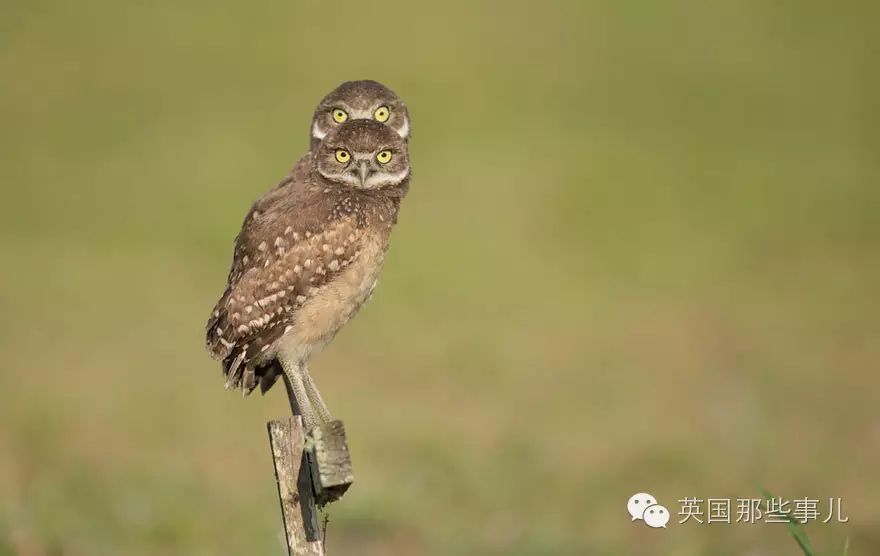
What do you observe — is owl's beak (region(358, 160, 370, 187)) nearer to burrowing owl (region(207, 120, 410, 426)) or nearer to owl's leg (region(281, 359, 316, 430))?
burrowing owl (region(207, 120, 410, 426))

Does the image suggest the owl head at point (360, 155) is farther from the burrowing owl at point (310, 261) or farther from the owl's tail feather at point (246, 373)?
the owl's tail feather at point (246, 373)

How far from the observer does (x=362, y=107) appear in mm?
6941

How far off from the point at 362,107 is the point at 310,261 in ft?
5.10

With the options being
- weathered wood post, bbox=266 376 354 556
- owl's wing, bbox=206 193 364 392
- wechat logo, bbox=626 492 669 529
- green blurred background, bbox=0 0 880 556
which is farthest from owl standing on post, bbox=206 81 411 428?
green blurred background, bbox=0 0 880 556

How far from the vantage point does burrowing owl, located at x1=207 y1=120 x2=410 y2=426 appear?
5.58 metres

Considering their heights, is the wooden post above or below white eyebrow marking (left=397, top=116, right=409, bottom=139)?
below

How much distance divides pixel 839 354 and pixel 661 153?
6.60 metres

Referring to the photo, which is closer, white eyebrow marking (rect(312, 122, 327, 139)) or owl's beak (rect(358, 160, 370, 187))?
owl's beak (rect(358, 160, 370, 187))

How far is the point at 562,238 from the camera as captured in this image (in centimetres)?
1755

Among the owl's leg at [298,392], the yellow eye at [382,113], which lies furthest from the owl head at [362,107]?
the owl's leg at [298,392]

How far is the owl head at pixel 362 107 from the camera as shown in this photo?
22.7 ft

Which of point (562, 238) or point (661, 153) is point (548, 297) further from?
point (661, 153)

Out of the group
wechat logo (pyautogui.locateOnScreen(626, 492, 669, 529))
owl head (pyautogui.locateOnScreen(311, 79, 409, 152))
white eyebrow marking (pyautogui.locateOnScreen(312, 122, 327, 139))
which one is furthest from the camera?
white eyebrow marking (pyautogui.locateOnScreen(312, 122, 327, 139))

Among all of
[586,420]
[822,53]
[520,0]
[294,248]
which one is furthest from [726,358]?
[520,0]
